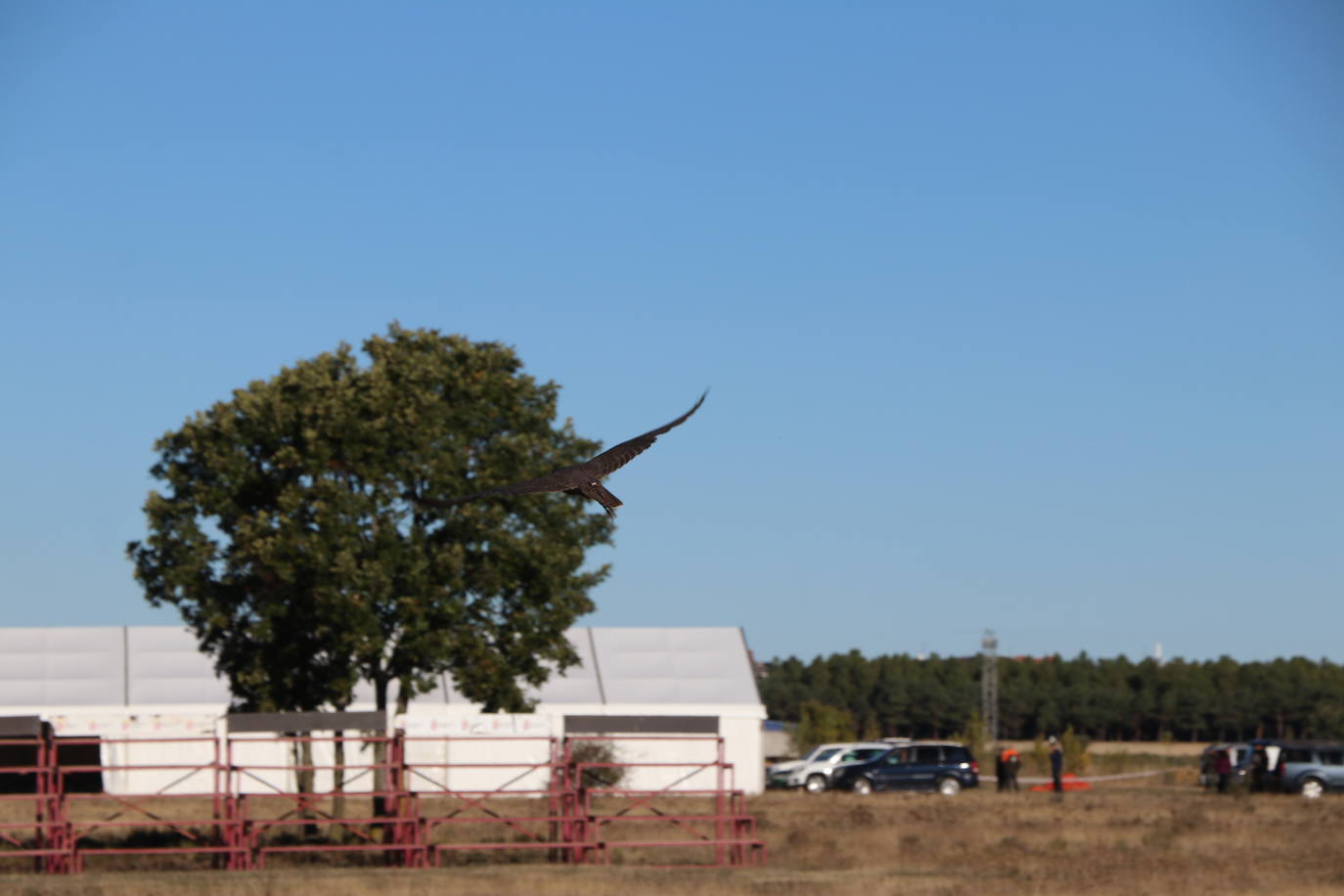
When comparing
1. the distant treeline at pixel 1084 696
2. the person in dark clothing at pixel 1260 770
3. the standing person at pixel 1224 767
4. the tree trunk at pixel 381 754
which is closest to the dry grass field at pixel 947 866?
the tree trunk at pixel 381 754

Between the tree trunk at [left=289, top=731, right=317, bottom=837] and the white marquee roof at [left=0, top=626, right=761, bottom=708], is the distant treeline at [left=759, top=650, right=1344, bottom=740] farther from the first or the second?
the tree trunk at [left=289, top=731, right=317, bottom=837]

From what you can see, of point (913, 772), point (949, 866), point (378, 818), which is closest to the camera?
point (949, 866)

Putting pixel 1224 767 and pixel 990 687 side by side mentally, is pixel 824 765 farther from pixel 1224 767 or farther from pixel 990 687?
pixel 990 687

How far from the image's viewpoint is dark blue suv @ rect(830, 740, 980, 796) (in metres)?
47.3

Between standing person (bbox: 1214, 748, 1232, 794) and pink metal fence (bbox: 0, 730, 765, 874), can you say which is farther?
standing person (bbox: 1214, 748, 1232, 794)

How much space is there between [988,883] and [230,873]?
455 inches

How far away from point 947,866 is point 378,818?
9.91 m

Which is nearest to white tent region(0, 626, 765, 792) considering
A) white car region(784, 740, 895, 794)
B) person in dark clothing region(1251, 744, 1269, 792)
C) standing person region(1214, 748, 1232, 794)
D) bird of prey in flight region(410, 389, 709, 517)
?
white car region(784, 740, 895, 794)

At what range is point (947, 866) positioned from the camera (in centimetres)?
2559

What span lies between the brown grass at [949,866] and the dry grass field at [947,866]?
0.11 feet

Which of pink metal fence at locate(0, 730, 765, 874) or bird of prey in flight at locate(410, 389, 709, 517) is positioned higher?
bird of prey in flight at locate(410, 389, 709, 517)

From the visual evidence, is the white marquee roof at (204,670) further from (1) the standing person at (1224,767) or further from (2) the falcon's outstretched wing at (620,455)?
(2) the falcon's outstretched wing at (620,455)

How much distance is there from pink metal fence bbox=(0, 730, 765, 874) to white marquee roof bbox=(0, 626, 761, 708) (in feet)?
14.1

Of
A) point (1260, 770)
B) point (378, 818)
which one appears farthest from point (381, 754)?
point (1260, 770)
